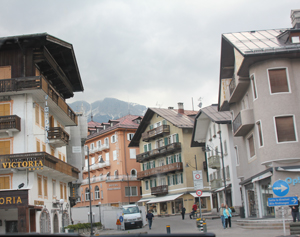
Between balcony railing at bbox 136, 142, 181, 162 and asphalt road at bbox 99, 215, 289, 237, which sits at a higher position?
balcony railing at bbox 136, 142, 181, 162

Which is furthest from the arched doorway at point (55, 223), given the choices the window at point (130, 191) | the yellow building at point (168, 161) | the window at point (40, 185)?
the window at point (130, 191)

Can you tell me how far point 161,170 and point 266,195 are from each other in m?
35.8

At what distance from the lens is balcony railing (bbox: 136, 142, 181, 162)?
6000 cm

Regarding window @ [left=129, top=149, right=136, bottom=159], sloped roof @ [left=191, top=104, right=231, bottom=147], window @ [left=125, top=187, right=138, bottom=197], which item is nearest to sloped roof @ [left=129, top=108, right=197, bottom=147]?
window @ [left=129, top=149, right=136, bottom=159]

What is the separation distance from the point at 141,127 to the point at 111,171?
1028 centimetres

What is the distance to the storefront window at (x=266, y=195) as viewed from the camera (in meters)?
26.9

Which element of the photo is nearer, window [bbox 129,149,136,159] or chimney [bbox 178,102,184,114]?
chimney [bbox 178,102,184,114]

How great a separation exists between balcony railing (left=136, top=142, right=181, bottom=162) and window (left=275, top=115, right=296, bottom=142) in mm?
35311

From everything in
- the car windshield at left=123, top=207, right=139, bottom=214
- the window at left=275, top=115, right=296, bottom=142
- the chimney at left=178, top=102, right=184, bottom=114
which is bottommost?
the car windshield at left=123, top=207, right=139, bottom=214

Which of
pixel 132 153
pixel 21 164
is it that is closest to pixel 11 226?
pixel 21 164

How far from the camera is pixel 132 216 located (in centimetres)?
3828

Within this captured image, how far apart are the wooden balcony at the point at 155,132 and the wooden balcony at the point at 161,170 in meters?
5.20

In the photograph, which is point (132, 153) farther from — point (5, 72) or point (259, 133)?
point (259, 133)

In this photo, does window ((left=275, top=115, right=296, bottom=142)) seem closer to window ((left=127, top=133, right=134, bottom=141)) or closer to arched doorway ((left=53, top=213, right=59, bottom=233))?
arched doorway ((left=53, top=213, right=59, bottom=233))
